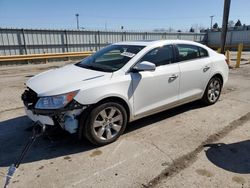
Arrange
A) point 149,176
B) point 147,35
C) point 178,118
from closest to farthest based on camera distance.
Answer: point 149,176 → point 178,118 → point 147,35

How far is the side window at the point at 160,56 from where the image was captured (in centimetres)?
416

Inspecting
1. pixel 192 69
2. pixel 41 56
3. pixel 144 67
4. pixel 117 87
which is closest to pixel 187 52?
pixel 192 69

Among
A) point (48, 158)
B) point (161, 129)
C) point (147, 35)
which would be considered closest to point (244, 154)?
point (161, 129)

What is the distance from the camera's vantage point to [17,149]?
11.8ft

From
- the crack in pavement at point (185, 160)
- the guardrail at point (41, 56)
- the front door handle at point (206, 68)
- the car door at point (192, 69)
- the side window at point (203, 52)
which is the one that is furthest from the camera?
the guardrail at point (41, 56)

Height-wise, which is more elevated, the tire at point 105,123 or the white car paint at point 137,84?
the white car paint at point 137,84

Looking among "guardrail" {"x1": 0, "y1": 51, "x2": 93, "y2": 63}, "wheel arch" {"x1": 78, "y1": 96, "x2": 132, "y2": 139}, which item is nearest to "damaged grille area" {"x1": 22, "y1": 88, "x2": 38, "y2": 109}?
"wheel arch" {"x1": 78, "y1": 96, "x2": 132, "y2": 139}

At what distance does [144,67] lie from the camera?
378 centimetres

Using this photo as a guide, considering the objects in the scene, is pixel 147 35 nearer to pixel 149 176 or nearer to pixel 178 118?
pixel 178 118

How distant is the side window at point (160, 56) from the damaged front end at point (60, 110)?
1498mm

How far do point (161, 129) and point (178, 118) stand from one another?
0.72m

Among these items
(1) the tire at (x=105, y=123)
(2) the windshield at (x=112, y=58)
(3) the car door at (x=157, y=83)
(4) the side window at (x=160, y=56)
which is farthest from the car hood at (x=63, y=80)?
(4) the side window at (x=160, y=56)

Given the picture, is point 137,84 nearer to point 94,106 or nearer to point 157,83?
point 157,83

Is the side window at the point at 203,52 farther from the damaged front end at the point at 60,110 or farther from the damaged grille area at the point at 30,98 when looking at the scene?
the damaged grille area at the point at 30,98
